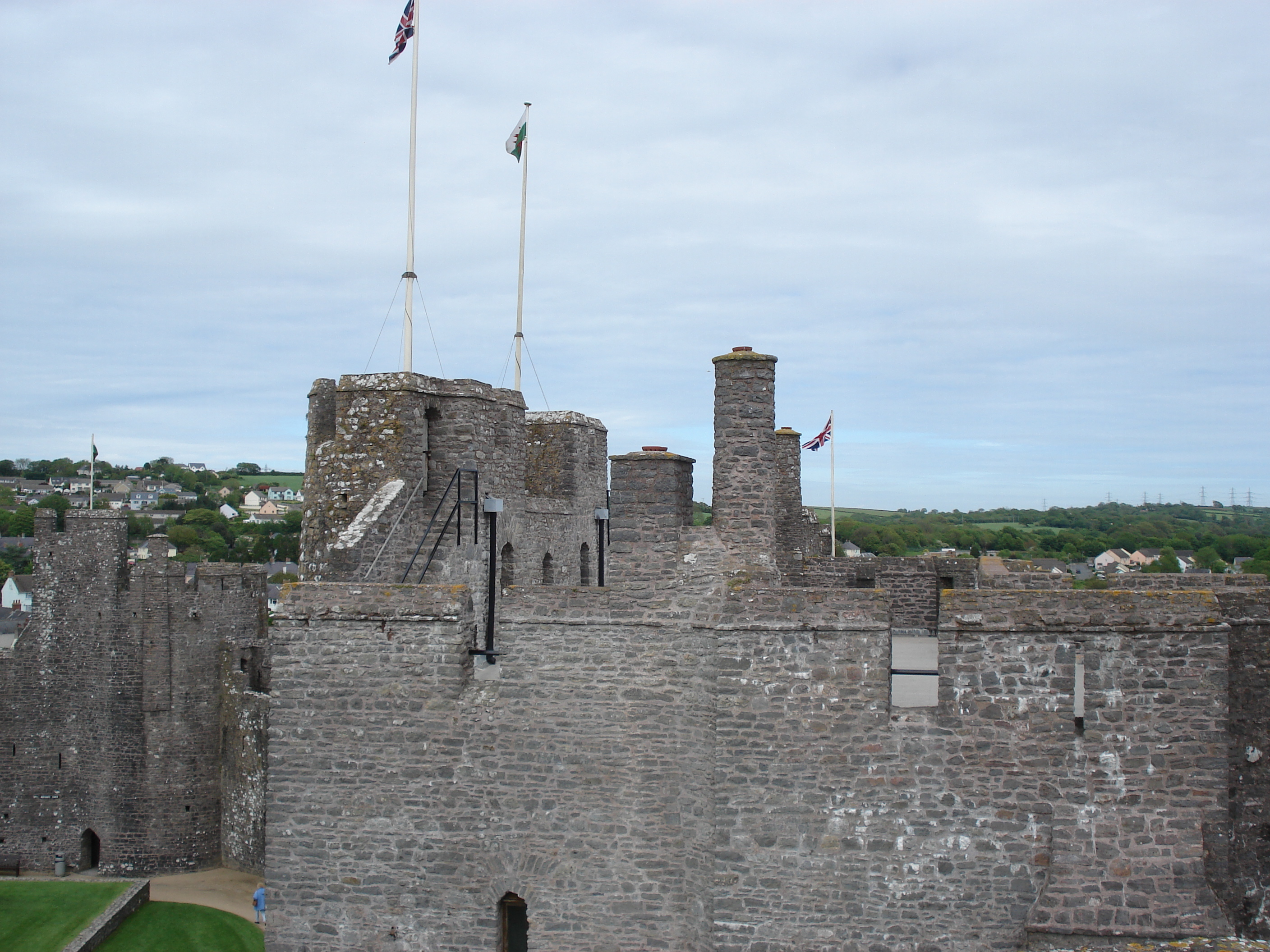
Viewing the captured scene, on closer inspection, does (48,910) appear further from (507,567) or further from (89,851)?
(507,567)

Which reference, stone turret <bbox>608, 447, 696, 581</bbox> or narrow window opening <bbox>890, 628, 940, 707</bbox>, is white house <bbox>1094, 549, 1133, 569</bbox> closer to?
narrow window opening <bbox>890, 628, 940, 707</bbox>

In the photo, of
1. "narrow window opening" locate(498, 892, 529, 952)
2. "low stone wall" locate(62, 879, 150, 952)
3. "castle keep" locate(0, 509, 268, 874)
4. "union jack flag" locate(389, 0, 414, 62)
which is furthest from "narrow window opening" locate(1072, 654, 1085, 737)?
"castle keep" locate(0, 509, 268, 874)

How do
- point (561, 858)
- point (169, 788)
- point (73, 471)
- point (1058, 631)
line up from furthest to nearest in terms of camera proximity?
point (73, 471) → point (169, 788) → point (561, 858) → point (1058, 631)

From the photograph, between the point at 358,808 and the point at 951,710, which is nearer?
the point at 951,710

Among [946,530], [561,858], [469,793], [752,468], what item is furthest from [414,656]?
[946,530]

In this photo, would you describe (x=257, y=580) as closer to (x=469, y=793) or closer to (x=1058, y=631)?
(x=469, y=793)

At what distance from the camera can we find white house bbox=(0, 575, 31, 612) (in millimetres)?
72062

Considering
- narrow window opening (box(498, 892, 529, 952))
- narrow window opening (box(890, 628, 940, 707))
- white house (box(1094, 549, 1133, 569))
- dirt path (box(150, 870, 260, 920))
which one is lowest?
dirt path (box(150, 870, 260, 920))

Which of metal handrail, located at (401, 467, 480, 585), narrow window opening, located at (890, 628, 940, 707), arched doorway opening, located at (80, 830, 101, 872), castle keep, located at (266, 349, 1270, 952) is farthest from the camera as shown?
arched doorway opening, located at (80, 830, 101, 872)

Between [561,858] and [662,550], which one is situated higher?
[662,550]

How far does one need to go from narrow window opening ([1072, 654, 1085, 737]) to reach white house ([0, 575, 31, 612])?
258ft

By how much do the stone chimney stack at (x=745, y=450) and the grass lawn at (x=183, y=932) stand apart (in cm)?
1684

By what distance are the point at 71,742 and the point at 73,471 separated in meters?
151

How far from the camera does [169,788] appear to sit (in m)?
26.7
